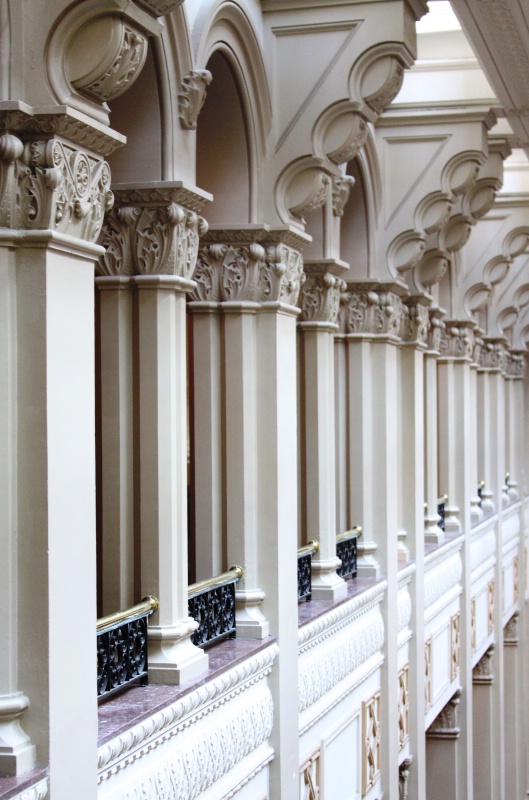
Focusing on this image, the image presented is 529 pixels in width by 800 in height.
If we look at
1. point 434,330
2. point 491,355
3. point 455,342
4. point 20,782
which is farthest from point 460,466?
point 20,782

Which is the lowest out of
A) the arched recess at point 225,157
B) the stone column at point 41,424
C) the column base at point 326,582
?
the column base at point 326,582

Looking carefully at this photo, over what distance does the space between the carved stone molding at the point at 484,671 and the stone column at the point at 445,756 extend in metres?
3.18

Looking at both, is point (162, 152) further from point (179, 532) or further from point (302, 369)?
point (302, 369)

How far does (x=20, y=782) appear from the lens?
4.69 m

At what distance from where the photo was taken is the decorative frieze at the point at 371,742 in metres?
10.8

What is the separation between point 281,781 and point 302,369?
315 cm

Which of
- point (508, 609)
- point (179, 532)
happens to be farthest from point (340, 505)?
point (508, 609)

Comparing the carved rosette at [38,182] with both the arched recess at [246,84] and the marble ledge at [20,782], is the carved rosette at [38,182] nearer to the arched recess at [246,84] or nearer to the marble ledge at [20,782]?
the marble ledge at [20,782]

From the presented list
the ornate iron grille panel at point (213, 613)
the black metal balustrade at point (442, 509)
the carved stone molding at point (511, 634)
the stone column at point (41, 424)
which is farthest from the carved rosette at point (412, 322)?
the carved stone molding at point (511, 634)

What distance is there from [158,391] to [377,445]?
5.24 m

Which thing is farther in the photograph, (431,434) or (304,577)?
(431,434)

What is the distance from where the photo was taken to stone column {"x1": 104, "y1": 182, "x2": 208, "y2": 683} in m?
6.62

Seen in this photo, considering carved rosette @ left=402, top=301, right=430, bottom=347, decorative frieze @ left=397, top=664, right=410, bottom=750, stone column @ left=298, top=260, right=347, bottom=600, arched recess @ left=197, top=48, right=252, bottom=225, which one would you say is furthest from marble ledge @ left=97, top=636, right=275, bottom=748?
carved rosette @ left=402, top=301, right=430, bottom=347

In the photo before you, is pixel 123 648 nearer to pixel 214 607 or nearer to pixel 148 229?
pixel 214 607
